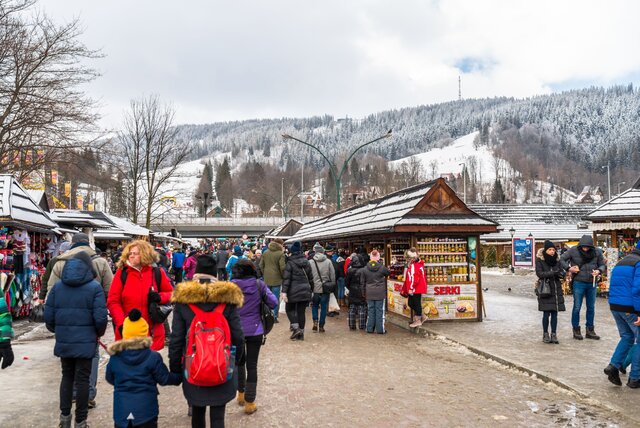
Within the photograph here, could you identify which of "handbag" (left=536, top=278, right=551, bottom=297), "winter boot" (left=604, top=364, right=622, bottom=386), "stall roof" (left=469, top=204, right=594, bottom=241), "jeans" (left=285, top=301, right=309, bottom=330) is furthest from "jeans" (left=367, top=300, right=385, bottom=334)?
"stall roof" (left=469, top=204, right=594, bottom=241)

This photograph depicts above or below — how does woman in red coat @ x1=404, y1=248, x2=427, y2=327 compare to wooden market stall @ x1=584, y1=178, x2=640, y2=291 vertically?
below

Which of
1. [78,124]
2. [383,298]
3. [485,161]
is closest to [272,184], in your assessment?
[485,161]

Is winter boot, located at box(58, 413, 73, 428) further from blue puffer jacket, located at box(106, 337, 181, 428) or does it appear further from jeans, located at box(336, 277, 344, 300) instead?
jeans, located at box(336, 277, 344, 300)

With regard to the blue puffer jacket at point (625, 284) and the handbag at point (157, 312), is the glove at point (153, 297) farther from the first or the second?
the blue puffer jacket at point (625, 284)

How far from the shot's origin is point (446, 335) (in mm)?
11727

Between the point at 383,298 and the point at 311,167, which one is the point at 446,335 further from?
the point at 311,167

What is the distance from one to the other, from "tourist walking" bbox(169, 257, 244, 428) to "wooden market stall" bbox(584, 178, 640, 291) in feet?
62.6

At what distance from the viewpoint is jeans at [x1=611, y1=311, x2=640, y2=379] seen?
7.32m

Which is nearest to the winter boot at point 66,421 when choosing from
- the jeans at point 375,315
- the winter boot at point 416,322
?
the jeans at point 375,315

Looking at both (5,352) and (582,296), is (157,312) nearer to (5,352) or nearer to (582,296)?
(5,352)

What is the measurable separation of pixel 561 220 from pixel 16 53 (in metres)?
47.8

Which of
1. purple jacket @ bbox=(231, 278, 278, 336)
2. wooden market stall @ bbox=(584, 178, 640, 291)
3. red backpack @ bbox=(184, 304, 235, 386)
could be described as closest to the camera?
red backpack @ bbox=(184, 304, 235, 386)

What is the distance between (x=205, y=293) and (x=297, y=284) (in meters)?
6.81

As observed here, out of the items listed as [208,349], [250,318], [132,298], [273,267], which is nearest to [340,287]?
[273,267]
